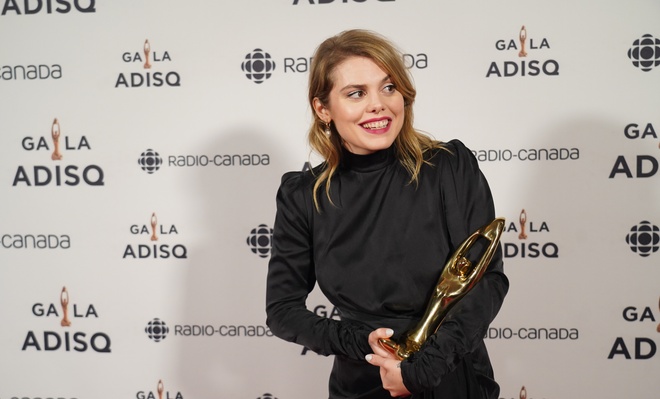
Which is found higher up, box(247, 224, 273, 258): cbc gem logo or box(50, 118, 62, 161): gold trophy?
box(50, 118, 62, 161): gold trophy

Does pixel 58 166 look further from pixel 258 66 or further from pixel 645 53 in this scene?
pixel 645 53

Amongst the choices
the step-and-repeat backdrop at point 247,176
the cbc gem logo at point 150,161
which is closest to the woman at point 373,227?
the step-and-repeat backdrop at point 247,176

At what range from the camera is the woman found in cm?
130

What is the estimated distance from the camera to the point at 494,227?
1.23 metres

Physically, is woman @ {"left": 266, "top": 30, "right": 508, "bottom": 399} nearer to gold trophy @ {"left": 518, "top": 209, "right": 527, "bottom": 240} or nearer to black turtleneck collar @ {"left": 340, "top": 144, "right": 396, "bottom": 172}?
black turtleneck collar @ {"left": 340, "top": 144, "right": 396, "bottom": 172}

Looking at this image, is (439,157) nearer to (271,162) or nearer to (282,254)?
(282,254)

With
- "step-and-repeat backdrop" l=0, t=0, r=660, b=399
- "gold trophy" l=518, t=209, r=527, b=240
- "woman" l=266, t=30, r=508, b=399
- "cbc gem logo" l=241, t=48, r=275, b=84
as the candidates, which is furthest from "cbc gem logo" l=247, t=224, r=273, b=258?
"woman" l=266, t=30, r=508, b=399

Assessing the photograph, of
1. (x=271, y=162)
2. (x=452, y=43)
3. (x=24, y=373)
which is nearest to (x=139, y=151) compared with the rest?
(x=271, y=162)

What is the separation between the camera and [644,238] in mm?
2568

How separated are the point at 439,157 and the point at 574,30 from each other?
153 centimetres

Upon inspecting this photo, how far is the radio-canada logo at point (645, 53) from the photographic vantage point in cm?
250

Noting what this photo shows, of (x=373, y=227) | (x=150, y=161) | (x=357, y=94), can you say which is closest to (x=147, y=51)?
(x=150, y=161)

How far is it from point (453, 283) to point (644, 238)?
1.72 m

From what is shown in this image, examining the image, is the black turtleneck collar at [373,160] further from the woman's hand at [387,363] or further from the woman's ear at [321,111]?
the woman's hand at [387,363]
